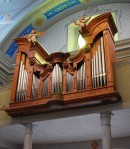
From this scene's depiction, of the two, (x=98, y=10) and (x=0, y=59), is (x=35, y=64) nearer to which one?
(x=0, y=59)

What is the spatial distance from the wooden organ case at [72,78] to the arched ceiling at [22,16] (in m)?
3.61

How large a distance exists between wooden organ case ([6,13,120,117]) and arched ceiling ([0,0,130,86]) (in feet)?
11.8

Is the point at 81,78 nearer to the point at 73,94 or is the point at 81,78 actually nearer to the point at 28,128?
the point at 73,94

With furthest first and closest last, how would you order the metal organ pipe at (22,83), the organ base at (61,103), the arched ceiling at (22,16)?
the arched ceiling at (22,16) < the metal organ pipe at (22,83) < the organ base at (61,103)

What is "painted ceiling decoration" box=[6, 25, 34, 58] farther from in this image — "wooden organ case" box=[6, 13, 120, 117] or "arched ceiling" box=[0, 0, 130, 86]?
"wooden organ case" box=[6, 13, 120, 117]

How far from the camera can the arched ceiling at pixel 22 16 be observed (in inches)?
510

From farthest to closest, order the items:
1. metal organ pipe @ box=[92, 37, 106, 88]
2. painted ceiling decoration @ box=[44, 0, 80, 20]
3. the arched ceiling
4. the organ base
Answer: painted ceiling decoration @ box=[44, 0, 80, 20]
the arched ceiling
metal organ pipe @ box=[92, 37, 106, 88]
the organ base

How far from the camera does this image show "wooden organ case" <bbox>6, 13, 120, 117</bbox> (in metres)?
8.19

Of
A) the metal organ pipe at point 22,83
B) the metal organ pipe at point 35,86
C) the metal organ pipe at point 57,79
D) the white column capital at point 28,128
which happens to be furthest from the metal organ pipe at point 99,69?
the white column capital at point 28,128

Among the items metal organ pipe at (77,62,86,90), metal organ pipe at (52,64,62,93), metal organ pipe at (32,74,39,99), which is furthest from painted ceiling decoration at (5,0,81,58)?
metal organ pipe at (77,62,86,90)

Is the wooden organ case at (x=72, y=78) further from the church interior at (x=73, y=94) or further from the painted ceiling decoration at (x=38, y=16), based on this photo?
the painted ceiling decoration at (x=38, y=16)

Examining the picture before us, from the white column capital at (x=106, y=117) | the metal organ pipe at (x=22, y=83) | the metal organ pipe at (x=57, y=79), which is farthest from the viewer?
the metal organ pipe at (x=22, y=83)

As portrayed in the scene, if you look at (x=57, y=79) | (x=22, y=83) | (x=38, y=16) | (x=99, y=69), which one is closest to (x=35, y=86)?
(x=22, y=83)

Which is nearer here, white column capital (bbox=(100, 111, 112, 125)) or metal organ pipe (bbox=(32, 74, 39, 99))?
white column capital (bbox=(100, 111, 112, 125))
